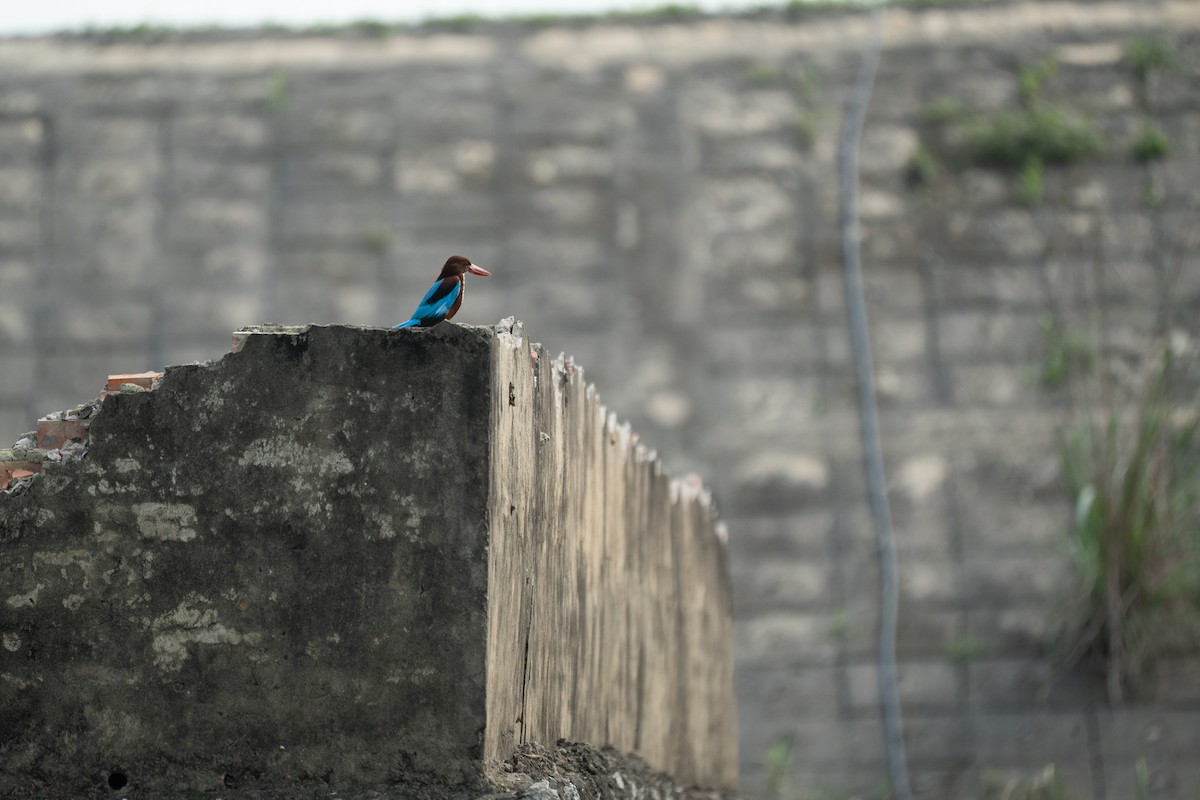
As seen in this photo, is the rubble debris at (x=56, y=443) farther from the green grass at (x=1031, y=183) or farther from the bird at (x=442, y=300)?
the green grass at (x=1031, y=183)

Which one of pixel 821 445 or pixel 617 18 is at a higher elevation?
pixel 617 18

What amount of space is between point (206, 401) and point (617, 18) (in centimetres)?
547

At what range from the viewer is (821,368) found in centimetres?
719

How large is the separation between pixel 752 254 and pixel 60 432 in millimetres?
4905

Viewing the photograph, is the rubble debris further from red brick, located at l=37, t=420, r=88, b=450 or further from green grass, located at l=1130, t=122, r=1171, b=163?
green grass, located at l=1130, t=122, r=1171, b=163

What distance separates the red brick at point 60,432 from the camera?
278 centimetres

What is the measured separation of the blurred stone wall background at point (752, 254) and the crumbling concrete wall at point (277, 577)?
14.6 ft

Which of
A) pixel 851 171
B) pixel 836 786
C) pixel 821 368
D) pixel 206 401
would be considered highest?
pixel 851 171

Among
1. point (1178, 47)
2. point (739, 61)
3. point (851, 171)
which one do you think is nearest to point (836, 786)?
point (851, 171)

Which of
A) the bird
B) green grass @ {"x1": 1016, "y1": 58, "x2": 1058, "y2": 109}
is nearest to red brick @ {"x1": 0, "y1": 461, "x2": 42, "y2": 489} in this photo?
the bird

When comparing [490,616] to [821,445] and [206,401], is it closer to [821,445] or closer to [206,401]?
[206,401]

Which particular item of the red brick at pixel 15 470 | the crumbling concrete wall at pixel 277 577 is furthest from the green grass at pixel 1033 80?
the red brick at pixel 15 470

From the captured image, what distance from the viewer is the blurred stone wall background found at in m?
6.93

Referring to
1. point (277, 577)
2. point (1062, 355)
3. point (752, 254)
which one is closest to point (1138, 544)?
point (1062, 355)
